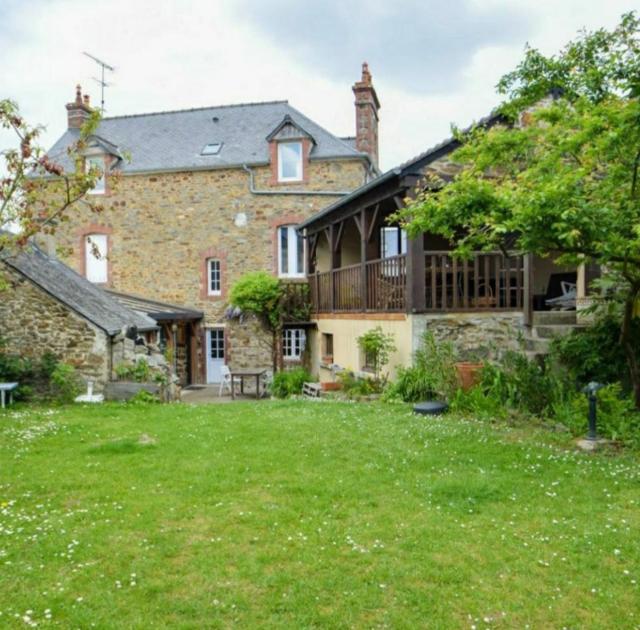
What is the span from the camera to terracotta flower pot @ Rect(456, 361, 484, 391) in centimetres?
891

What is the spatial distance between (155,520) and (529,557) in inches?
109

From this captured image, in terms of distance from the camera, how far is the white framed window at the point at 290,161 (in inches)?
708

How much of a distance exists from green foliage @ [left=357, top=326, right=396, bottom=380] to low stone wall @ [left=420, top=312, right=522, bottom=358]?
1.06 m

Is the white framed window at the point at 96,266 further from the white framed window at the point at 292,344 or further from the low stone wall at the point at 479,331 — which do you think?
the low stone wall at the point at 479,331

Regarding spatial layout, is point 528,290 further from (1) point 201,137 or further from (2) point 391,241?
(1) point 201,137

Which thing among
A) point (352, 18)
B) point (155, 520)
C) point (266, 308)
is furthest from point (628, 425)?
point (266, 308)

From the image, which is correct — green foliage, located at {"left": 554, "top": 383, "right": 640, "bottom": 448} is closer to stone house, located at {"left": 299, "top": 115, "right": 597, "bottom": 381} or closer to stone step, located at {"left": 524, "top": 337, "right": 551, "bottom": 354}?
stone step, located at {"left": 524, "top": 337, "right": 551, "bottom": 354}

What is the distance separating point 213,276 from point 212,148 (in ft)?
14.9

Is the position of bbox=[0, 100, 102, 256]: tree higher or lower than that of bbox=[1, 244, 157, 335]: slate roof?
higher

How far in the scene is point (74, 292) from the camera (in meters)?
12.6

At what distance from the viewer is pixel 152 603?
312 centimetres

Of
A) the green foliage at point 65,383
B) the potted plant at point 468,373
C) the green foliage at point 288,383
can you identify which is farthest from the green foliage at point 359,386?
the green foliage at point 65,383

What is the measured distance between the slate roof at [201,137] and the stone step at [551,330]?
9.60m

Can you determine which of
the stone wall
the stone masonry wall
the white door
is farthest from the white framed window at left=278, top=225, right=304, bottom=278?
the stone wall
